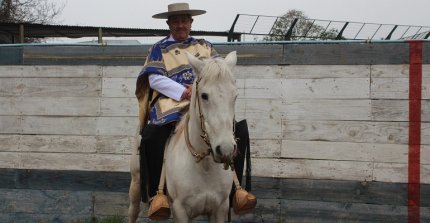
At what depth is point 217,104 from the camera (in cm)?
349

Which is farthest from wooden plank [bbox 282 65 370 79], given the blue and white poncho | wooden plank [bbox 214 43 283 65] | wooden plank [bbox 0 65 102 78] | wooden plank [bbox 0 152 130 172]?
wooden plank [bbox 0 65 102 78]

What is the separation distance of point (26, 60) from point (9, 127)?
0.81 meters

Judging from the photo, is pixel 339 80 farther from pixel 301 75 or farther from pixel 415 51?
pixel 415 51

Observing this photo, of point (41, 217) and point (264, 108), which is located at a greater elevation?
point (264, 108)

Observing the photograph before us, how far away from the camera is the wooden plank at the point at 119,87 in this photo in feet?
20.7

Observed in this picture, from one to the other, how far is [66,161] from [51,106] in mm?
658

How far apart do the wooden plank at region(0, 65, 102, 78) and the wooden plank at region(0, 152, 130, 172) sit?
2.99ft

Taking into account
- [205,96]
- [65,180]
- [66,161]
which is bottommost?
[65,180]

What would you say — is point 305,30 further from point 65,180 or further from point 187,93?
point 187,93

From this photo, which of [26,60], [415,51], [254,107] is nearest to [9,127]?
[26,60]

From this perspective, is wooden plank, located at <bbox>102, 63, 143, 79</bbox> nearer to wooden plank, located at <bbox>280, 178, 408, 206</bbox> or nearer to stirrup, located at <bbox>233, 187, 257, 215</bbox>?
wooden plank, located at <bbox>280, 178, 408, 206</bbox>

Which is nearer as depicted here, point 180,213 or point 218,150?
point 218,150

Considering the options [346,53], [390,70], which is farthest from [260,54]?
[390,70]

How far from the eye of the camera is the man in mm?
4488
